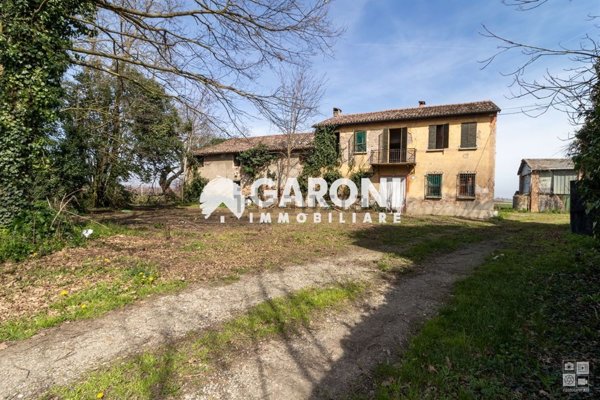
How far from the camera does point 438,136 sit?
720 inches

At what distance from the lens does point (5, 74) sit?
20.6ft

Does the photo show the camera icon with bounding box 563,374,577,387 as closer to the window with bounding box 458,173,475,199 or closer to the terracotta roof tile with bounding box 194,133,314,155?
the window with bounding box 458,173,475,199

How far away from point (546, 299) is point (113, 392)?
17.9 feet

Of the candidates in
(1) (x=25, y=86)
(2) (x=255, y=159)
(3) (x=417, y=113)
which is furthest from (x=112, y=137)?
(3) (x=417, y=113)

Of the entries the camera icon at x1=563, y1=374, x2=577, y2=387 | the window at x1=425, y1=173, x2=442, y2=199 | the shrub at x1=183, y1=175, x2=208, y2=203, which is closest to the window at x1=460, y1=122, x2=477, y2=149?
the window at x1=425, y1=173, x2=442, y2=199

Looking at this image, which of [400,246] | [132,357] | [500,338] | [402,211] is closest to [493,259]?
[400,246]

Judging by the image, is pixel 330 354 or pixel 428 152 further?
pixel 428 152

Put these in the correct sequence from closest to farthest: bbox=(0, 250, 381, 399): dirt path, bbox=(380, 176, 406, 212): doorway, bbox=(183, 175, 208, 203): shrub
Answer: bbox=(0, 250, 381, 399): dirt path, bbox=(380, 176, 406, 212): doorway, bbox=(183, 175, 208, 203): shrub

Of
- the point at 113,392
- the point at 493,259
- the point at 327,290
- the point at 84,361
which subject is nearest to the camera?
the point at 113,392

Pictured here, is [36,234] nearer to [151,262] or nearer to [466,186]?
[151,262]

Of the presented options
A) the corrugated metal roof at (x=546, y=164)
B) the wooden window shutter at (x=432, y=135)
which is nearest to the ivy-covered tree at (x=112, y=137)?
the wooden window shutter at (x=432, y=135)

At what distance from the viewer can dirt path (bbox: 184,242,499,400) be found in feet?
8.63

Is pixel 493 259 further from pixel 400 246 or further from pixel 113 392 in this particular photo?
pixel 113 392

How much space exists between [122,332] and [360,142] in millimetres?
19040
